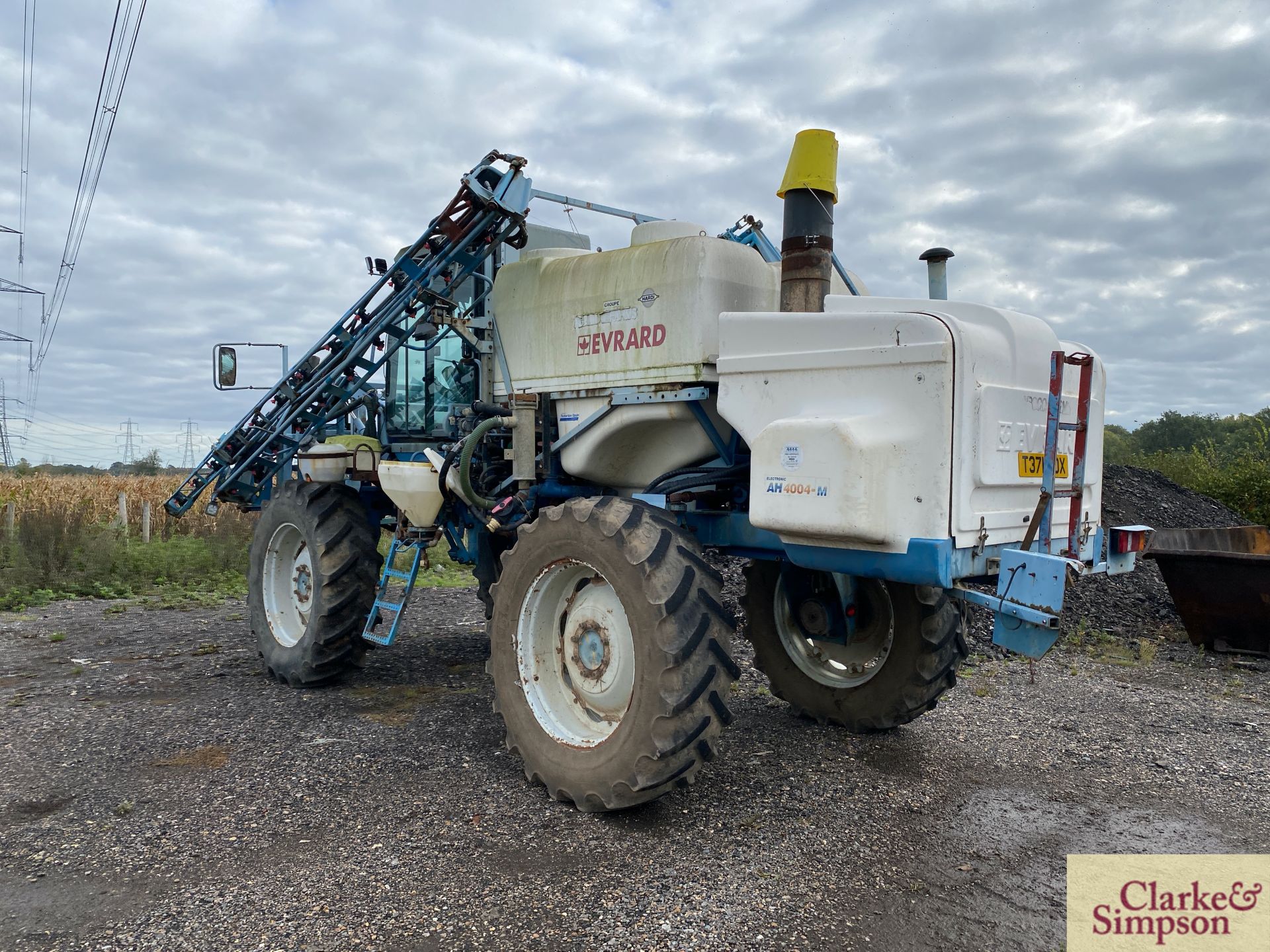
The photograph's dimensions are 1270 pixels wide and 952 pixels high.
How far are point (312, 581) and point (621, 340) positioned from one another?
3.15 metres

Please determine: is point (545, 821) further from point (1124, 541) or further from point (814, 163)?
point (814, 163)

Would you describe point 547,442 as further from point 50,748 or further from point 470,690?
point 50,748

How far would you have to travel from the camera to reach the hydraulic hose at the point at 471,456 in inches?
203

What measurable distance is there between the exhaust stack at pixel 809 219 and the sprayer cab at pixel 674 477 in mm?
14

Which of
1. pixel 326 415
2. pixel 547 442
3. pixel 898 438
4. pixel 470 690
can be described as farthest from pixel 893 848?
pixel 326 415

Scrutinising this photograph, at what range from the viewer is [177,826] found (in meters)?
3.90

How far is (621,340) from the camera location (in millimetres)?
4676

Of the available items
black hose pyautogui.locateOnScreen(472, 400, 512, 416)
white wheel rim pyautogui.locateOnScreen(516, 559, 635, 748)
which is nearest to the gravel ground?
white wheel rim pyautogui.locateOnScreen(516, 559, 635, 748)

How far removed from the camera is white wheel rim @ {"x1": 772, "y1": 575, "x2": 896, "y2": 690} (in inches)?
200

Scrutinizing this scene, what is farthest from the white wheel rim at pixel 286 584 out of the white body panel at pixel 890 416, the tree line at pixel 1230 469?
the tree line at pixel 1230 469

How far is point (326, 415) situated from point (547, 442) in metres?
2.41

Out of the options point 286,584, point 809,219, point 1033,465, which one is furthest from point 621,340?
point 286,584

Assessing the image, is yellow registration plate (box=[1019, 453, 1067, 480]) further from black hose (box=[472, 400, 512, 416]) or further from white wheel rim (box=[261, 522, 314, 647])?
white wheel rim (box=[261, 522, 314, 647])

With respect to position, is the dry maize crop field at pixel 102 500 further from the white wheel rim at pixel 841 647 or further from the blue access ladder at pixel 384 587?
the white wheel rim at pixel 841 647
